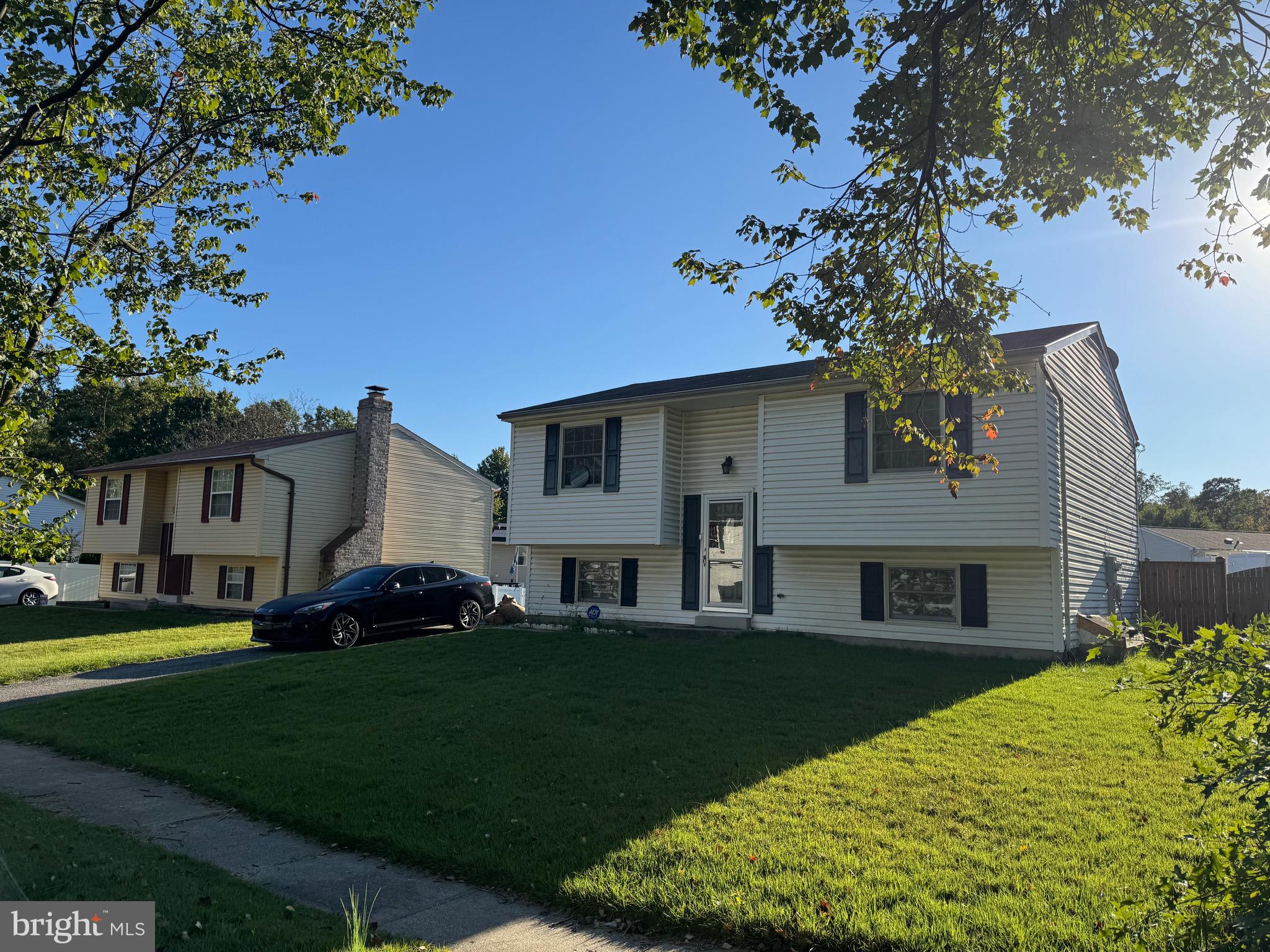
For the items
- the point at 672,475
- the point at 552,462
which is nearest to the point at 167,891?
the point at 672,475

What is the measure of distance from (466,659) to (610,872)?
25.5 feet

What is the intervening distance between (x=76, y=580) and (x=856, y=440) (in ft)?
102

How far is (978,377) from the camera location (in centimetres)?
728

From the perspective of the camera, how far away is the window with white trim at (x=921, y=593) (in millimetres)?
13859

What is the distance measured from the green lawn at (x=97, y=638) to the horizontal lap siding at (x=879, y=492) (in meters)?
11.4

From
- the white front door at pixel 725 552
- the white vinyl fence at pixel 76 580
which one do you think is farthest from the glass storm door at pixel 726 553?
the white vinyl fence at pixel 76 580

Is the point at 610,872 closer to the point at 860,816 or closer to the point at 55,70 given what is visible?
the point at 860,816

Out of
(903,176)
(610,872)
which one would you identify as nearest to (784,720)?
(610,872)

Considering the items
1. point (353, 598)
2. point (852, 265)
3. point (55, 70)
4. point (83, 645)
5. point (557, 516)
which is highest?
point (55, 70)

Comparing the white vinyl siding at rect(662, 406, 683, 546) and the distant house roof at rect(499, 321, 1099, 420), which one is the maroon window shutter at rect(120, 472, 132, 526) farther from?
the white vinyl siding at rect(662, 406, 683, 546)

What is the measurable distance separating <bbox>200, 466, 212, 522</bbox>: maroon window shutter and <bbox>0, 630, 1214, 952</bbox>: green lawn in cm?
1519

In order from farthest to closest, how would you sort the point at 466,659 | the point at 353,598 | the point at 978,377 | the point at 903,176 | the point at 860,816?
the point at 353,598
the point at 466,659
the point at 978,377
the point at 903,176
the point at 860,816

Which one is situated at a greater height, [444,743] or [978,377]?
[978,377]

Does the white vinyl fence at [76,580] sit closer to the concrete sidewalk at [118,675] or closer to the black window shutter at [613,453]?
the concrete sidewalk at [118,675]
